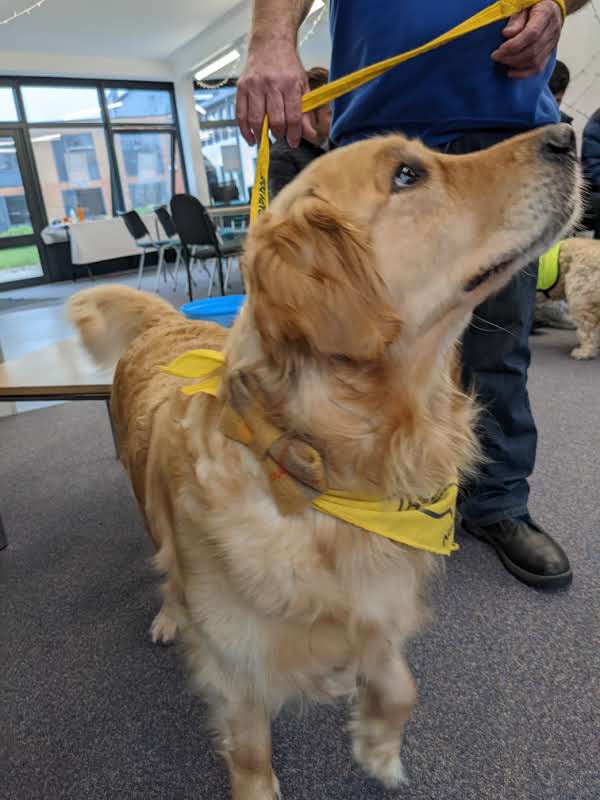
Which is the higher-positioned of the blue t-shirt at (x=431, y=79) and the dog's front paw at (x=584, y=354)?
the blue t-shirt at (x=431, y=79)

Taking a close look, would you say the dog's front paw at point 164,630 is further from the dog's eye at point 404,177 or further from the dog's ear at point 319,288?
the dog's eye at point 404,177

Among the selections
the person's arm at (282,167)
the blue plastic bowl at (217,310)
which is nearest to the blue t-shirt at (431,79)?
the blue plastic bowl at (217,310)

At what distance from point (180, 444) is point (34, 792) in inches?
31.0

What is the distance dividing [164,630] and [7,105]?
38.5 feet

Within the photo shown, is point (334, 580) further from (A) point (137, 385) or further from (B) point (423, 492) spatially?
(A) point (137, 385)

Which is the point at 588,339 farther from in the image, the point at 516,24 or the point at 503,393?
the point at 516,24

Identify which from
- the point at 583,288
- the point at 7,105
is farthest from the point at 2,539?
the point at 7,105

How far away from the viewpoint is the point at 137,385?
145 cm

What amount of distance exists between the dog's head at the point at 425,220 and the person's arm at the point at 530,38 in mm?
382

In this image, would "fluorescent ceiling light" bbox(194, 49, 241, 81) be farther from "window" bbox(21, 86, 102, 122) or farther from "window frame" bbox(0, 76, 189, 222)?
"window" bbox(21, 86, 102, 122)

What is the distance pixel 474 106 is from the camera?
134 centimetres

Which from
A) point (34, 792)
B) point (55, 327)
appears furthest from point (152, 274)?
point (34, 792)

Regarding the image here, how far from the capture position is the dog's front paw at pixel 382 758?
1.09m

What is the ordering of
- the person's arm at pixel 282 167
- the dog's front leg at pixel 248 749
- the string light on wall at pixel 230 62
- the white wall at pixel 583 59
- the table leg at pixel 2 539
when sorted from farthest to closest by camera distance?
the string light on wall at pixel 230 62 → the white wall at pixel 583 59 → the person's arm at pixel 282 167 → the table leg at pixel 2 539 → the dog's front leg at pixel 248 749
